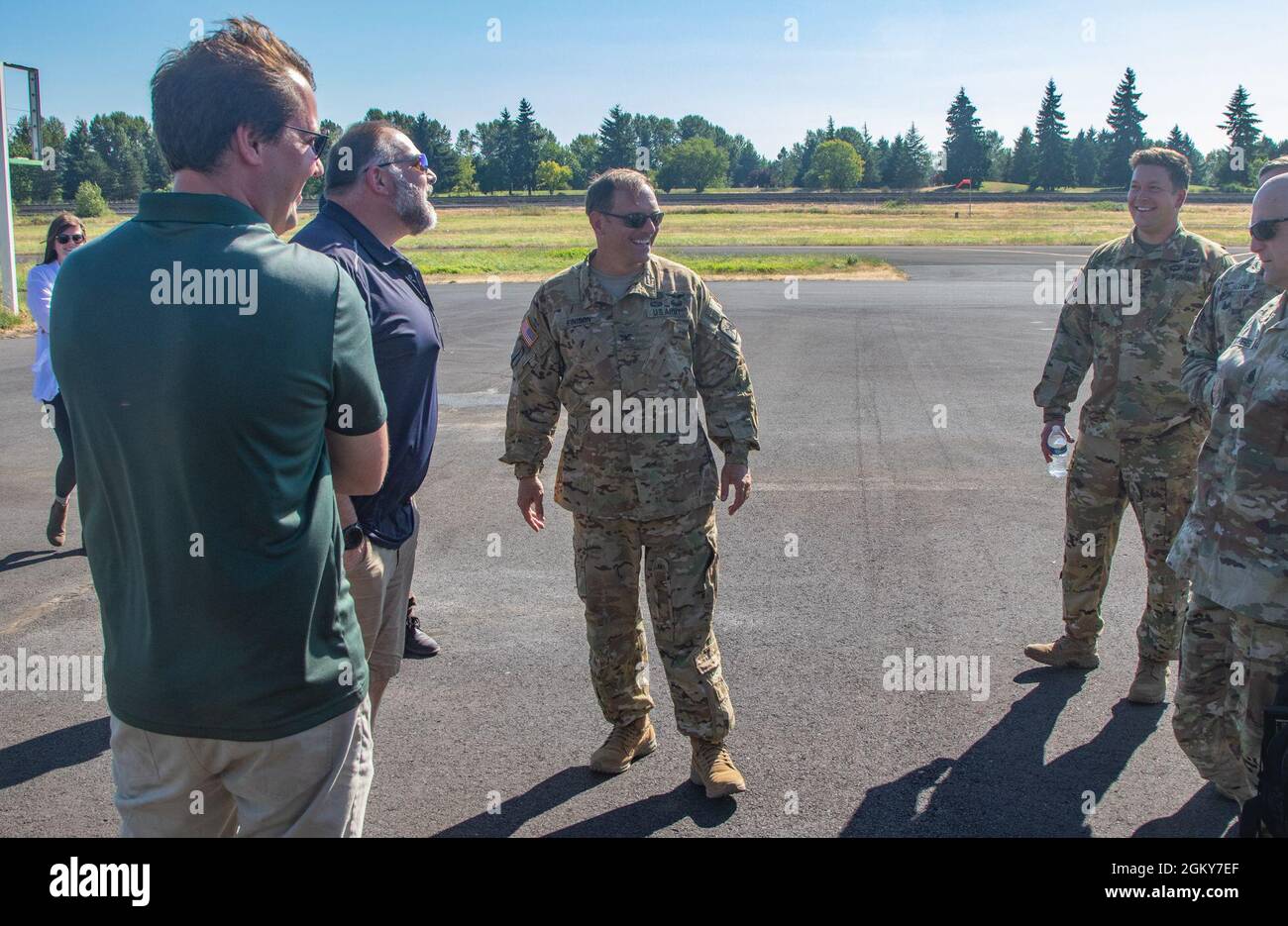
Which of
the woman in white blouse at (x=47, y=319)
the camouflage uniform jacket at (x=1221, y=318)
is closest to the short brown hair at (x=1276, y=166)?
the camouflage uniform jacket at (x=1221, y=318)

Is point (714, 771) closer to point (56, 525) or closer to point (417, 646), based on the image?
point (417, 646)

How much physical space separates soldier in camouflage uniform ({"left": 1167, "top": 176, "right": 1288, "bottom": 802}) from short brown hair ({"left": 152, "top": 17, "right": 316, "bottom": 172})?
9.55 ft

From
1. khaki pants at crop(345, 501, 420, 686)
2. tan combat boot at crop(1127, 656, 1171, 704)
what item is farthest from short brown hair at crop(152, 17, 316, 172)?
tan combat boot at crop(1127, 656, 1171, 704)

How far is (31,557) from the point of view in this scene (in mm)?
6984

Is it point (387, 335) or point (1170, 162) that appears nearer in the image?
point (387, 335)

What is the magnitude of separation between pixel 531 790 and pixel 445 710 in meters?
0.82

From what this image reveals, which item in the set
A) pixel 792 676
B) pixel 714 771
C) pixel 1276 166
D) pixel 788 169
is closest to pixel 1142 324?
pixel 1276 166

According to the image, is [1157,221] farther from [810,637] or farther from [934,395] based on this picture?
[934,395]

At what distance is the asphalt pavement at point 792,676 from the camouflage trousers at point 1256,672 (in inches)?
24.2

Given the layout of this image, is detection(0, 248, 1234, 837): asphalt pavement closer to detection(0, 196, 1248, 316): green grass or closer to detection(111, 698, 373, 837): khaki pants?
detection(111, 698, 373, 837): khaki pants

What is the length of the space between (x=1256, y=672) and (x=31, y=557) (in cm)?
692

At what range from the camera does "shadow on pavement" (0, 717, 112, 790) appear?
4225mm

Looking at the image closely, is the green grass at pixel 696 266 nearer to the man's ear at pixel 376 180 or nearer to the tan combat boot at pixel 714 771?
the tan combat boot at pixel 714 771

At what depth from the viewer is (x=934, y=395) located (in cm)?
1219
